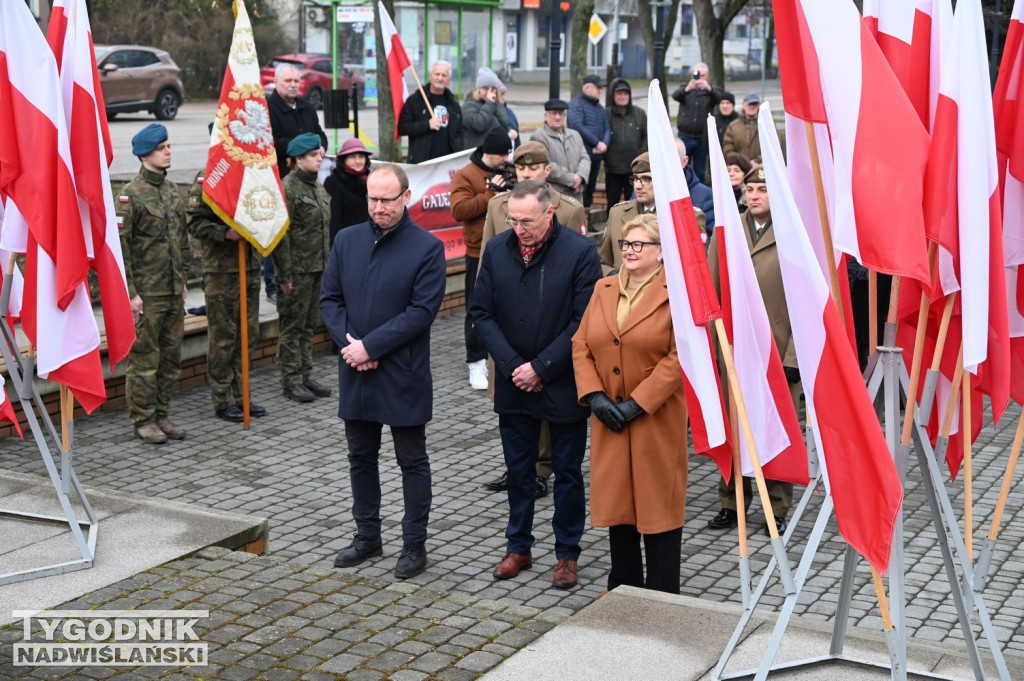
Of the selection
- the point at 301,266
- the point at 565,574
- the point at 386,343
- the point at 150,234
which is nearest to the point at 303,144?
the point at 301,266

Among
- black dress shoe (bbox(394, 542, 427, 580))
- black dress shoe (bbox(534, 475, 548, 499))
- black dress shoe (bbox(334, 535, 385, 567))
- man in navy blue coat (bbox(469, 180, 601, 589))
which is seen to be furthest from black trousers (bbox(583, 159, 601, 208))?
black dress shoe (bbox(394, 542, 427, 580))

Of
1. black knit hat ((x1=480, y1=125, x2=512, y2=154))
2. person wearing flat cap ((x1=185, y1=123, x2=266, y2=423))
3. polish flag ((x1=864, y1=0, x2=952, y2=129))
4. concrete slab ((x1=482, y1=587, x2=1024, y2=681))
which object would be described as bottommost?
concrete slab ((x1=482, y1=587, x2=1024, y2=681))

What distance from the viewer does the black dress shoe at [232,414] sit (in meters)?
9.44

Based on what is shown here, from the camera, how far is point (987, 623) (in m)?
4.70

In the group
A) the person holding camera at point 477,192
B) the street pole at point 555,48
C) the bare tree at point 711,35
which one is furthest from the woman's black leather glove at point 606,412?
the bare tree at point 711,35

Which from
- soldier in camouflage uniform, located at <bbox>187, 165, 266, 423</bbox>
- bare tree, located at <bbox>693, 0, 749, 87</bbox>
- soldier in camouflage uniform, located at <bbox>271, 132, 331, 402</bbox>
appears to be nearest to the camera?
soldier in camouflage uniform, located at <bbox>187, 165, 266, 423</bbox>

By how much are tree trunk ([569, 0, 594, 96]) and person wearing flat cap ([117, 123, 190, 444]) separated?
47.3 ft

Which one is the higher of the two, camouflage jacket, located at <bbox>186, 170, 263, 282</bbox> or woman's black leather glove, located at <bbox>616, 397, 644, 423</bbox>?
camouflage jacket, located at <bbox>186, 170, 263, 282</bbox>

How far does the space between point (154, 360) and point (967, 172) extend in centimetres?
599

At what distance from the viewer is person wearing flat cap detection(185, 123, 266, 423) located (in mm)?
9289

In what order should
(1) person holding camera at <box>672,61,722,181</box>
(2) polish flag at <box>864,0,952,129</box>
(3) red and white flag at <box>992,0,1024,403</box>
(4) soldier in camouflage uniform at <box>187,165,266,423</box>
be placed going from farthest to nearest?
1. (1) person holding camera at <box>672,61,722,181</box>
2. (4) soldier in camouflage uniform at <box>187,165,266,423</box>
3. (3) red and white flag at <box>992,0,1024,403</box>
4. (2) polish flag at <box>864,0,952,129</box>

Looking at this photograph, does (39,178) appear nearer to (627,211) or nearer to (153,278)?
(153,278)

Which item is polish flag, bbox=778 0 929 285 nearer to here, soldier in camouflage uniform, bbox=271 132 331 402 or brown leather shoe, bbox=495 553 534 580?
brown leather shoe, bbox=495 553 534 580

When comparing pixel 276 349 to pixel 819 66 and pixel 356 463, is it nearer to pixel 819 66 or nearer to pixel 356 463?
pixel 356 463
